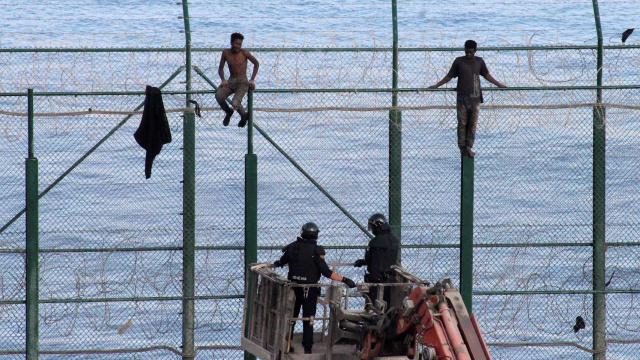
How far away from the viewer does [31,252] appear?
2367 cm

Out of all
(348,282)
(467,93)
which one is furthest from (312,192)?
(348,282)

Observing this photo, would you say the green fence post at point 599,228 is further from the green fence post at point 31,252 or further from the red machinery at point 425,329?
the green fence post at point 31,252

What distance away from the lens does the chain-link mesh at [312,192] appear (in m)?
40.0

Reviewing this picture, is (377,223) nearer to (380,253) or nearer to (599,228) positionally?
(380,253)

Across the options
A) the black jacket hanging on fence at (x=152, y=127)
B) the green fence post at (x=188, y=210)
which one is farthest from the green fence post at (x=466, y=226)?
the black jacket hanging on fence at (x=152, y=127)


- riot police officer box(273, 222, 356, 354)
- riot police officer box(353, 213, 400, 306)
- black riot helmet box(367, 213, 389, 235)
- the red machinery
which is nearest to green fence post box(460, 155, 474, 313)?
riot police officer box(353, 213, 400, 306)

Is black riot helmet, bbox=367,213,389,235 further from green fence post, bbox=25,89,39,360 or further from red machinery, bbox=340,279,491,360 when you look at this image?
green fence post, bbox=25,89,39,360

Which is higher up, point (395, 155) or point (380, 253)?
point (395, 155)

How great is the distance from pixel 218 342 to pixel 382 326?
Result: 55.5 feet

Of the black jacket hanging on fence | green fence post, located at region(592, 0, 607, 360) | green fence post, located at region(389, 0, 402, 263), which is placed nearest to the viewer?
the black jacket hanging on fence

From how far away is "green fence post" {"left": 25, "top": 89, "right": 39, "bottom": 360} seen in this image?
2345 cm

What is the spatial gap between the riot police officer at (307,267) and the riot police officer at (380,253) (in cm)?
73

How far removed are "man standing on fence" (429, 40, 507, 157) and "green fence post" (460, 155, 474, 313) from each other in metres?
0.22

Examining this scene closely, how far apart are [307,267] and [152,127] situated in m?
3.29
